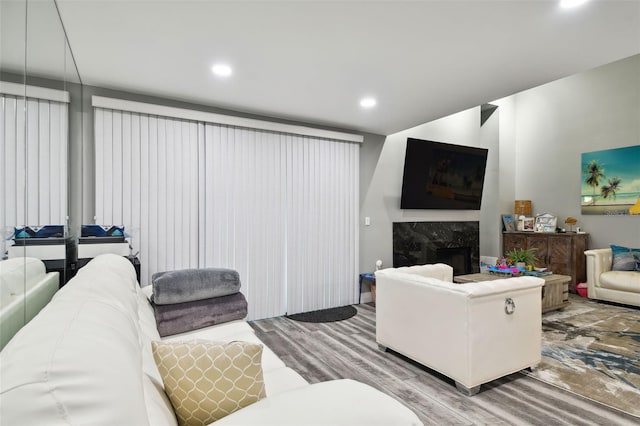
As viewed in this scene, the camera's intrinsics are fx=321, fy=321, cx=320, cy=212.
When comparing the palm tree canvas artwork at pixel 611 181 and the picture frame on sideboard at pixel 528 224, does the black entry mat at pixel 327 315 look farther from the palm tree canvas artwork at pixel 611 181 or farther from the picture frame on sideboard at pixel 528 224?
the palm tree canvas artwork at pixel 611 181

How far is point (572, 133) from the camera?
557 cm

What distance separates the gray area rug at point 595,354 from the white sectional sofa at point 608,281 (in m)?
0.18

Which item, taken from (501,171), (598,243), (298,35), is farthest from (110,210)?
(598,243)

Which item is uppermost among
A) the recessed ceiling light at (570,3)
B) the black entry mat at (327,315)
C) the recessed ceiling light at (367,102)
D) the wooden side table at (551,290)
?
the recessed ceiling light at (367,102)

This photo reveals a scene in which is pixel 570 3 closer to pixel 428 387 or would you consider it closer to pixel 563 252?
pixel 428 387

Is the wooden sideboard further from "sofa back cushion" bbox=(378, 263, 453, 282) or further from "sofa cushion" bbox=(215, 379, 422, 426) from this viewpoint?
"sofa cushion" bbox=(215, 379, 422, 426)

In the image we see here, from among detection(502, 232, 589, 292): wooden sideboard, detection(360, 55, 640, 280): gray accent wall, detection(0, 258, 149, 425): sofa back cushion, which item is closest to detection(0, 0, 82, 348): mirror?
detection(0, 258, 149, 425): sofa back cushion

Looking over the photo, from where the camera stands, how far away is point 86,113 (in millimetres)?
2953

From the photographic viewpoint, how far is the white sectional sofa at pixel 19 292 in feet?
2.88

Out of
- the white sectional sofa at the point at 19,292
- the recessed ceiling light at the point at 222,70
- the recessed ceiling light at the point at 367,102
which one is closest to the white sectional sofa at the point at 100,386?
the white sectional sofa at the point at 19,292

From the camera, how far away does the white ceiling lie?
1.87 m

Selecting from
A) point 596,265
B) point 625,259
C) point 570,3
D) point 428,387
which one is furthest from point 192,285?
point 625,259

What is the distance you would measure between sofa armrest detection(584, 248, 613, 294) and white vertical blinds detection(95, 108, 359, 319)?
341 cm

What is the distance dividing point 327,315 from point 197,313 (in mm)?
2091
